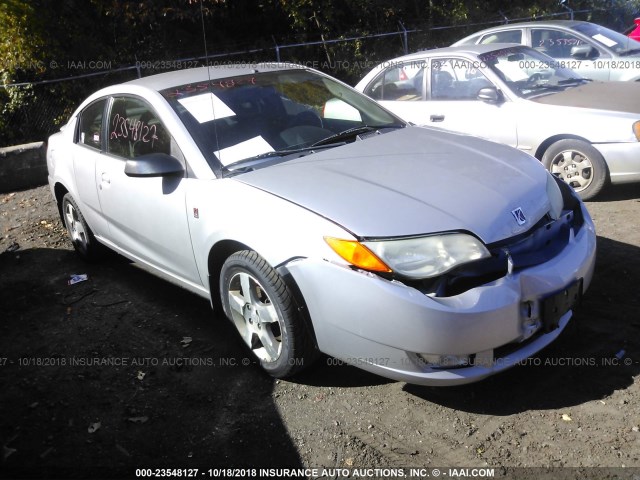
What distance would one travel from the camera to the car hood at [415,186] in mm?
3182

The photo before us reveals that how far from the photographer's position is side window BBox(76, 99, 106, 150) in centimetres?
511

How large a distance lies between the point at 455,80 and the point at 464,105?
34cm

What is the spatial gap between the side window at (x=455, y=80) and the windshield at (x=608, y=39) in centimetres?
365

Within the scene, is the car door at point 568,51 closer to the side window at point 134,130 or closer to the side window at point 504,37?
the side window at point 504,37

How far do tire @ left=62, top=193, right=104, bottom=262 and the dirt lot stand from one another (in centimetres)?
104

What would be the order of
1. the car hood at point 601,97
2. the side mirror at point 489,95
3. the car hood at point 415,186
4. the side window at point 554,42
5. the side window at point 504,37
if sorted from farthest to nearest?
the side window at point 504,37, the side window at point 554,42, the side mirror at point 489,95, the car hood at point 601,97, the car hood at point 415,186

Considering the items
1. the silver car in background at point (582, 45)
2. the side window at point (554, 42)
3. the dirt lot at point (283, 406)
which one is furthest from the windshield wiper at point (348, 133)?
the side window at point (554, 42)

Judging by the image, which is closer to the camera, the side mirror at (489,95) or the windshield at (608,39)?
the side mirror at (489,95)

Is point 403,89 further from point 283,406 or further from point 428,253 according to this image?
point 283,406

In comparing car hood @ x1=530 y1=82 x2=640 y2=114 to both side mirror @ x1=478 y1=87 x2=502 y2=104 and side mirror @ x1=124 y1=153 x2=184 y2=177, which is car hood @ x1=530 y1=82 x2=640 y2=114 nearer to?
side mirror @ x1=478 y1=87 x2=502 y2=104

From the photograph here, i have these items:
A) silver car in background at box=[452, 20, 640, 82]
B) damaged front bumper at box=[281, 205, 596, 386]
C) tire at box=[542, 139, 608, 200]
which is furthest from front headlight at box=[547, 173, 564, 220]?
silver car in background at box=[452, 20, 640, 82]

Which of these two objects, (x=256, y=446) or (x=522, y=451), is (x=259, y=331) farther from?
(x=522, y=451)

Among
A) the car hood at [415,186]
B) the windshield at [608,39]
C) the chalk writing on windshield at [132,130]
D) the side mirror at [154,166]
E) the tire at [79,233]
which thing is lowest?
the tire at [79,233]

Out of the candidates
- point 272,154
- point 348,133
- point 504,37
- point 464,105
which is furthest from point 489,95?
point 504,37
